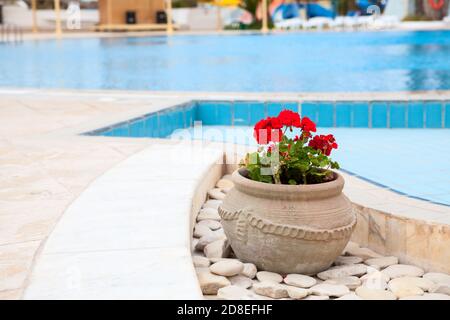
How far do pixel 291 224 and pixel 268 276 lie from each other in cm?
23

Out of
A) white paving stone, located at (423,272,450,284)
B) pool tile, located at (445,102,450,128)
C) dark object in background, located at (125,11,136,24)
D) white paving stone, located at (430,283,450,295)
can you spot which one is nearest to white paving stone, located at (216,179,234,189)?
white paving stone, located at (423,272,450,284)

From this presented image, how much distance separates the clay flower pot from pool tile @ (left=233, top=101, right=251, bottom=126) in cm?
397

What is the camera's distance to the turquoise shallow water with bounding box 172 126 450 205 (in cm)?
425

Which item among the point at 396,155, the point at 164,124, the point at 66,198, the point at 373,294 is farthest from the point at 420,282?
the point at 164,124

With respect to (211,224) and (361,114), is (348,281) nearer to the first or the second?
(211,224)

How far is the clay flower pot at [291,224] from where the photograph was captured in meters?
2.62

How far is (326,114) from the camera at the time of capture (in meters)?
6.56

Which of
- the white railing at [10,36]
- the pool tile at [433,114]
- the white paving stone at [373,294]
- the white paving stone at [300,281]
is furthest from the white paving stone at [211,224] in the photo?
the white railing at [10,36]

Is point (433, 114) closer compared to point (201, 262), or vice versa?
point (201, 262)

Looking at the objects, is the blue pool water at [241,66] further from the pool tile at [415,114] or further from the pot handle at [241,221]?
the pot handle at [241,221]

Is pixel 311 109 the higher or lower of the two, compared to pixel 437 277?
higher

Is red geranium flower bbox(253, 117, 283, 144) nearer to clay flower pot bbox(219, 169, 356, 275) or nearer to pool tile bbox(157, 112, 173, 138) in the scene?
clay flower pot bbox(219, 169, 356, 275)

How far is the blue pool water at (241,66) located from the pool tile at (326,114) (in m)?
2.31

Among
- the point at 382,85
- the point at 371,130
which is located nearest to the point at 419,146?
the point at 371,130
